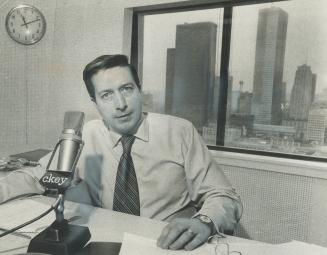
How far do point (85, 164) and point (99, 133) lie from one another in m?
0.14

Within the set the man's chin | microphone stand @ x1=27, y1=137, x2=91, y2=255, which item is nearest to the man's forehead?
the man's chin

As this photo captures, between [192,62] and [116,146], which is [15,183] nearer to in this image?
[116,146]

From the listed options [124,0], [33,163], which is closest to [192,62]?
[124,0]

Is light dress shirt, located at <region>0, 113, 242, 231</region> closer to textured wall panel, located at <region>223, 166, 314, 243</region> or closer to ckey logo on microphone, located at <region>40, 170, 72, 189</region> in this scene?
ckey logo on microphone, located at <region>40, 170, 72, 189</region>

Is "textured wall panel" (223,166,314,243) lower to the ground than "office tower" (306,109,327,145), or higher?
lower

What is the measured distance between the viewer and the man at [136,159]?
127 centimetres

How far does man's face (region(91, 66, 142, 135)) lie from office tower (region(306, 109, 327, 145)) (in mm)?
1451

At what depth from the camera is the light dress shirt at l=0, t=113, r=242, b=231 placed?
49.6 inches

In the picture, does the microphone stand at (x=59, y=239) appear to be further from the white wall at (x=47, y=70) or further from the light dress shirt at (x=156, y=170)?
the white wall at (x=47, y=70)

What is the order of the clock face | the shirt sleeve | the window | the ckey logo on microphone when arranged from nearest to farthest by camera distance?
the ckey logo on microphone
the shirt sleeve
the window
the clock face

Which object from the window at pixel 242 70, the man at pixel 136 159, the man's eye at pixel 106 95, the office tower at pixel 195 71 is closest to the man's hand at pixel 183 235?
the man at pixel 136 159

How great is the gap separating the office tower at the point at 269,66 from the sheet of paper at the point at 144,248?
5.65ft

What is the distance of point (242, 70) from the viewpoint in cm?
246

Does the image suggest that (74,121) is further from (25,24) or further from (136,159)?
(25,24)
